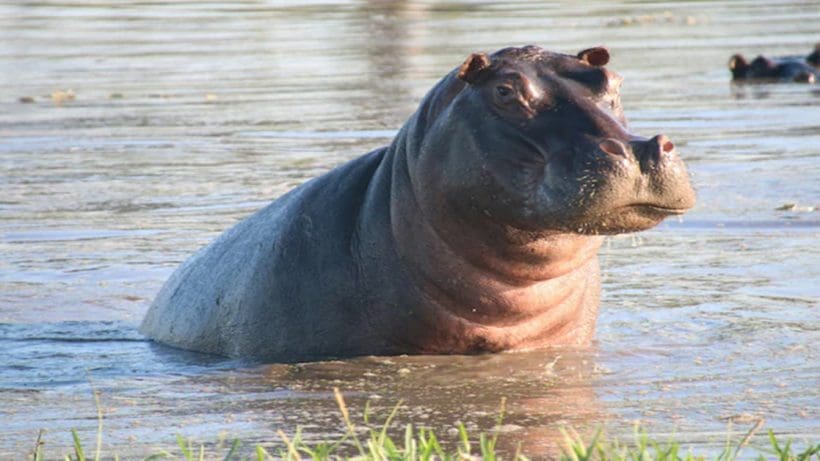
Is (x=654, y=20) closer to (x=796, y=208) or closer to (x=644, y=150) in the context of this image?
(x=796, y=208)

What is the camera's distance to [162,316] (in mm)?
7617

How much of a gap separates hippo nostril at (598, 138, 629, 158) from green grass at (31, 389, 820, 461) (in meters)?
0.87

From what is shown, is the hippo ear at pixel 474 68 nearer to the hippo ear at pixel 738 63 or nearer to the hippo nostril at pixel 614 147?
the hippo nostril at pixel 614 147

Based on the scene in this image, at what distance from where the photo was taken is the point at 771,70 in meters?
16.7

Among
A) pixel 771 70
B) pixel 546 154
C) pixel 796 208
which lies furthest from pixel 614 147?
pixel 771 70

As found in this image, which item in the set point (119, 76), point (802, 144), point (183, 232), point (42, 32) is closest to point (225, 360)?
point (183, 232)

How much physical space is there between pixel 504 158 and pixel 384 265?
768mm

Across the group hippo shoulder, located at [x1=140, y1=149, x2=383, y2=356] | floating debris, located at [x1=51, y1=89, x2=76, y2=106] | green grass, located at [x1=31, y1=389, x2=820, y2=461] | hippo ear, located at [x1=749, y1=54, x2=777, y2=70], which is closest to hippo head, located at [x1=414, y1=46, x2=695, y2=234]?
hippo shoulder, located at [x1=140, y1=149, x2=383, y2=356]

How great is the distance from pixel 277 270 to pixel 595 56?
4.77 feet

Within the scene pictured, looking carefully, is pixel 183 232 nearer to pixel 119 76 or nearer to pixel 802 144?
pixel 802 144

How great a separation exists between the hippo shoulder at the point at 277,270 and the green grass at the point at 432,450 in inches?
44.4

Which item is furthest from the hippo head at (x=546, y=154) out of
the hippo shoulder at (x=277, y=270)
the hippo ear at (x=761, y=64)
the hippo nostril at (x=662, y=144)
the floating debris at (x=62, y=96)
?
the floating debris at (x=62, y=96)

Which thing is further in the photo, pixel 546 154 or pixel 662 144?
pixel 546 154

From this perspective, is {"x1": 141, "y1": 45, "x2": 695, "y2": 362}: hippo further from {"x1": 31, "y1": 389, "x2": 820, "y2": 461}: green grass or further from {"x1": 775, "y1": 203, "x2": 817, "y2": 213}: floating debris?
{"x1": 775, "y1": 203, "x2": 817, "y2": 213}: floating debris
